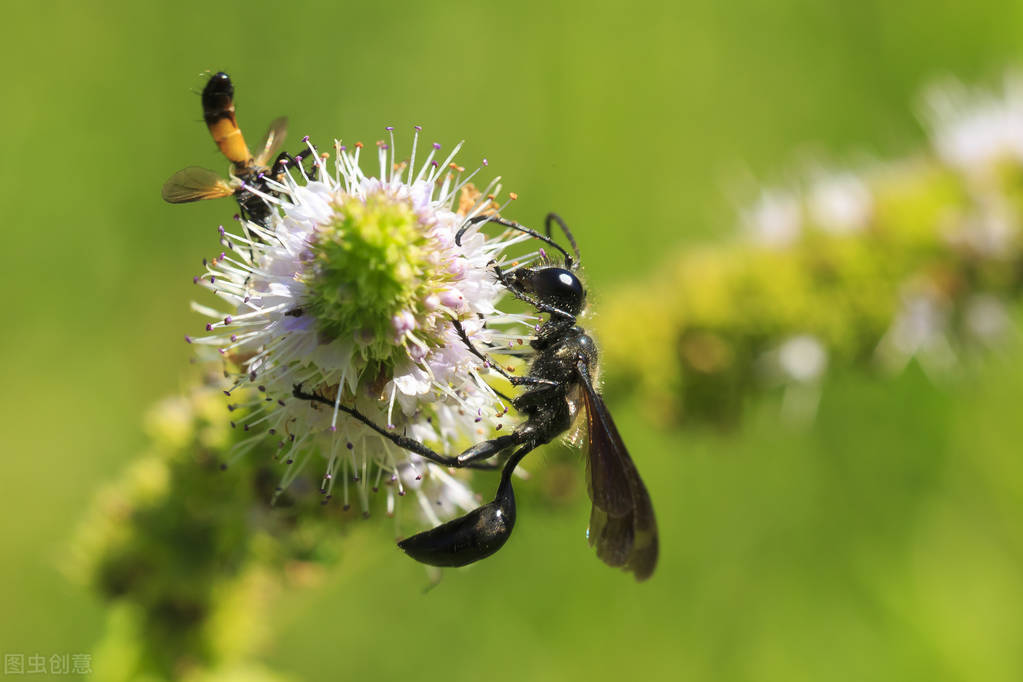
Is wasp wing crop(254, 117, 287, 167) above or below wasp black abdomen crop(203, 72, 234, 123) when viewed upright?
below

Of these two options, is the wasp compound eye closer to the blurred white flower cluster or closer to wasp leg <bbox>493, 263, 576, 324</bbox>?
wasp leg <bbox>493, 263, 576, 324</bbox>

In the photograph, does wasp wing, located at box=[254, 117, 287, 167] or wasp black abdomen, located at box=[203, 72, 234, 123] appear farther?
wasp wing, located at box=[254, 117, 287, 167]

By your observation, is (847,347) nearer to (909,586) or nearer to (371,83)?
(909,586)

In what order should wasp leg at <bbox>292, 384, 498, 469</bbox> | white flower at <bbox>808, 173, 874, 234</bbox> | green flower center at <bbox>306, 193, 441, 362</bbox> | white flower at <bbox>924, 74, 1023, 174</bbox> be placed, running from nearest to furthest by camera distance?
green flower center at <bbox>306, 193, 441, 362</bbox> → wasp leg at <bbox>292, 384, 498, 469</bbox> → white flower at <bbox>808, 173, 874, 234</bbox> → white flower at <bbox>924, 74, 1023, 174</bbox>

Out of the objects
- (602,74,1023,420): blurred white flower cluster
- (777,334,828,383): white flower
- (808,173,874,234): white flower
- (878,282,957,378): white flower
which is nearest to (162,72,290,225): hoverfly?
(602,74,1023,420): blurred white flower cluster

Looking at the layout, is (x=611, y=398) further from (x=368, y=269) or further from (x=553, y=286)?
(x=368, y=269)

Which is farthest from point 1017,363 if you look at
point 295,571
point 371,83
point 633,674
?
point 295,571

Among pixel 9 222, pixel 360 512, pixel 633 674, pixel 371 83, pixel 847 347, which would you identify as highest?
pixel 371 83
